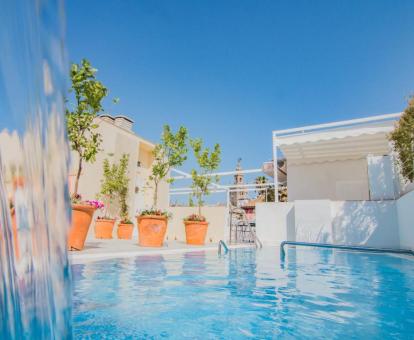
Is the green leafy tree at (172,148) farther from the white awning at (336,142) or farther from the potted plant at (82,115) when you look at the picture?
the white awning at (336,142)

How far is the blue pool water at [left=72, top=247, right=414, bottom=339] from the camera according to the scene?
2371 millimetres

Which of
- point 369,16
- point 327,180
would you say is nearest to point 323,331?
point 369,16

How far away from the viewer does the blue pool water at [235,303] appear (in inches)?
93.4

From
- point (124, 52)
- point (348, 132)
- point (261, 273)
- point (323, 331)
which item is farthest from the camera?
point (348, 132)

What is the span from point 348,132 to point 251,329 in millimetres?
12544

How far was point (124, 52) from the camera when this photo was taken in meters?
9.50

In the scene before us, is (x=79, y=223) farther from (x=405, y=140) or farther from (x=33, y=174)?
(x=405, y=140)

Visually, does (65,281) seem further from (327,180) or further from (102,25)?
(327,180)

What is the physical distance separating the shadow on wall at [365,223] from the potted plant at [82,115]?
9.98 metres

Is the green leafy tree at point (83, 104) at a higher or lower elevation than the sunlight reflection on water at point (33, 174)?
higher

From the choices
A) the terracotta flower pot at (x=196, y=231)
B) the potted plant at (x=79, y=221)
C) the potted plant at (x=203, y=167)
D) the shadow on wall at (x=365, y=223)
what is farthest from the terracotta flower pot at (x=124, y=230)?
the shadow on wall at (x=365, y=223)

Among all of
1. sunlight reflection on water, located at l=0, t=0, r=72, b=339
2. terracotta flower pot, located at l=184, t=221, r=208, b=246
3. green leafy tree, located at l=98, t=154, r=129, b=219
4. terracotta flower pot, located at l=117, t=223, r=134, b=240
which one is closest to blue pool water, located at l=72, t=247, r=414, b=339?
sunlight reflection on water, located at l=0, t=0, r=72, b=339

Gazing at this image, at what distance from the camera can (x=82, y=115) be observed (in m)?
6.20

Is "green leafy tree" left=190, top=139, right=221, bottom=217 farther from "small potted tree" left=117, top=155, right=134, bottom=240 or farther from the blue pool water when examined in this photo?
the blue pool water
